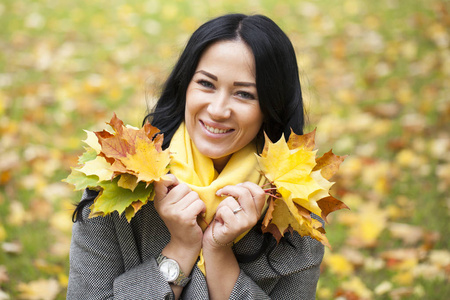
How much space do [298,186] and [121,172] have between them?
0.56m

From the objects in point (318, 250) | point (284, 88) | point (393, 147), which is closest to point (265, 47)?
point (284, 88)

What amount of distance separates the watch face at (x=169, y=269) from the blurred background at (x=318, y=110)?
0.51 metres

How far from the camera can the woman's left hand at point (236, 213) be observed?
61.4 inches

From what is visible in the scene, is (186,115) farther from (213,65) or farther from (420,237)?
(420,237)

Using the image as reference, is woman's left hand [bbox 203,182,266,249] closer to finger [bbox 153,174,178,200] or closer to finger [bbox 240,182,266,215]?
finger [bbox 240,182,266,215]

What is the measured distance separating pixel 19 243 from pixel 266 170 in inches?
71.3

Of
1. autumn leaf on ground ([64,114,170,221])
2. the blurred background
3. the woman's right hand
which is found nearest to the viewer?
autumn leaf on ground ([64,114,170,221])

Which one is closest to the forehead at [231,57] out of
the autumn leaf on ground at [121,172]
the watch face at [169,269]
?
the autumn leaf on ground at [121,172]

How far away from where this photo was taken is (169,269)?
165cm

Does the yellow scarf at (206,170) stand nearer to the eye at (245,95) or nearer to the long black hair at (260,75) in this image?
the long black hair at (260,75)

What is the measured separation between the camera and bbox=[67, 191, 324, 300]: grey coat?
1638 mm

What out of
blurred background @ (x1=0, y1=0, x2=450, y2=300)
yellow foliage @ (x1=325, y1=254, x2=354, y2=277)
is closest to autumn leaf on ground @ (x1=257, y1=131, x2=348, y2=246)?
blurred background @ (x1=0, y1=0, x2=450, y2=300)

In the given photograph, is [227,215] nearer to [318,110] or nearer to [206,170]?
[206,170]

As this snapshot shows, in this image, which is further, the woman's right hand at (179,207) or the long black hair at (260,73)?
the long black hair at (260,73)
